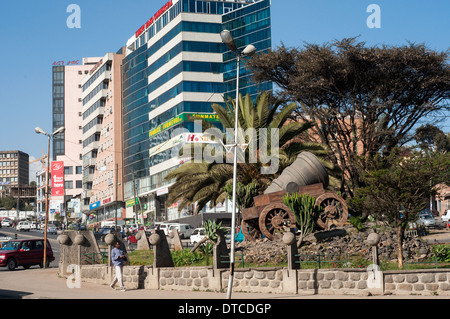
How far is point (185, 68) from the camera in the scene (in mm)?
74688

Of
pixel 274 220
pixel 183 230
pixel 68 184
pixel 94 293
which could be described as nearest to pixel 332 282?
pixel 94 293

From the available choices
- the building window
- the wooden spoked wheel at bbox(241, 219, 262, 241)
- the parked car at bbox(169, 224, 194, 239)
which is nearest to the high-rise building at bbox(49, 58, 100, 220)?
the building window

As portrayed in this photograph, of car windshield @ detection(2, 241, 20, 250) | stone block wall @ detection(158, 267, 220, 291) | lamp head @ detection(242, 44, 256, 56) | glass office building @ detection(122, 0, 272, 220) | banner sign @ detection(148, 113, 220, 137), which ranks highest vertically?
glass office building @ detection(122, 0, 272, 220)

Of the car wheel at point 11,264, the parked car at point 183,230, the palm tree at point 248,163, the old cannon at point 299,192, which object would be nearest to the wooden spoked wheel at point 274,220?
the old cannon at point 299,192

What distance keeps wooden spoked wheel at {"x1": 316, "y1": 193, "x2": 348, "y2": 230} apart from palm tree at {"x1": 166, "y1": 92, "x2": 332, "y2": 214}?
601 centimetres

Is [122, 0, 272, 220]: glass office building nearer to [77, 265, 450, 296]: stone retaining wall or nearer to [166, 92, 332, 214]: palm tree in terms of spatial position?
[166, 92, 332, 214]: palm tree

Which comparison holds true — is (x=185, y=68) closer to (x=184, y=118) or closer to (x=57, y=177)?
(x=184, y=118)

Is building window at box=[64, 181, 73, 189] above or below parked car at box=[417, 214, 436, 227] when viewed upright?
above

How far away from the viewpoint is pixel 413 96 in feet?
128

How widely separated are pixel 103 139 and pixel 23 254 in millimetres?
74273

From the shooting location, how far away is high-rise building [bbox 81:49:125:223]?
98.2 m

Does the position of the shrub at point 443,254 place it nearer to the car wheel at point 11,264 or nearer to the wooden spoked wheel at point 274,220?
the wooden spoked wheel at point 274,220

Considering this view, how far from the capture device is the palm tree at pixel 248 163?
110 ft

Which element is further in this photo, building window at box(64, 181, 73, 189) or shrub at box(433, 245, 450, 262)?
building window at box(64, 181, 73, 189)
